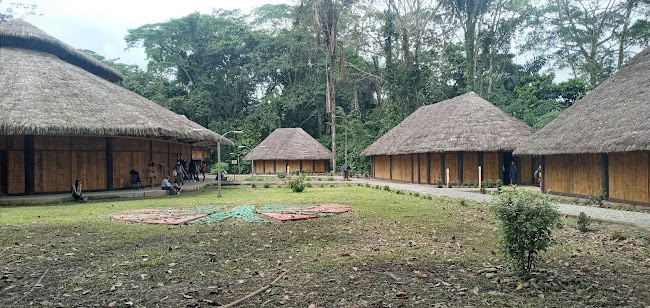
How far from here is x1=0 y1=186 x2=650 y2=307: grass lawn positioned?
4523mm

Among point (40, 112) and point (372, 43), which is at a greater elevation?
point (372, 43)

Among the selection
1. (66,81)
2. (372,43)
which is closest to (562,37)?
(372,43)

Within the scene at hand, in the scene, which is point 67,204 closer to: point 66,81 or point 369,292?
point 66,81

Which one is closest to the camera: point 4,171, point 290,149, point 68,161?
point 4,171

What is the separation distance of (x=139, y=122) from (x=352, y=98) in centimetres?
3305

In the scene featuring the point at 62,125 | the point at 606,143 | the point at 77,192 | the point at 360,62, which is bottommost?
the point at 77,192

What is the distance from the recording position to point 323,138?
1752 inches

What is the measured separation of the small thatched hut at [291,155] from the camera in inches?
1487

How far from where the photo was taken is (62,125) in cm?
1436

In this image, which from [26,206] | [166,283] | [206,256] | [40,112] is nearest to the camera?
[166,283]

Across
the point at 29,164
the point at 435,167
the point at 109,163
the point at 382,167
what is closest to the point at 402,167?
the point at 382,167

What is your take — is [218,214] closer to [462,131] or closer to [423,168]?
[462,131]

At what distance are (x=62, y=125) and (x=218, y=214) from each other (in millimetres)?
7850

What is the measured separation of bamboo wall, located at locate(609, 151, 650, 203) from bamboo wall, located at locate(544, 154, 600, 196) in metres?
0.61
